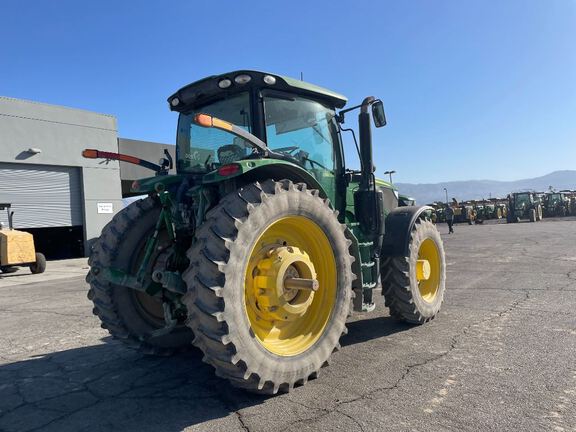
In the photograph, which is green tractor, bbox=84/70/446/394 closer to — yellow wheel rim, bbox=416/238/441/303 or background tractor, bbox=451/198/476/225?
yellow wheel rim, bbox=416/238/441/303

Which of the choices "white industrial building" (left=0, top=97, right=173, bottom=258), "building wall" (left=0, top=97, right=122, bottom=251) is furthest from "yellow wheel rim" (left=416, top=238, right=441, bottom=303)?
"white industrial building" (left=0, top=97, right=173, bottom=258)

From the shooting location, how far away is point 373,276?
484cm

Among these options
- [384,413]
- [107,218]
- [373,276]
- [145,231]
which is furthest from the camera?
[107,218]

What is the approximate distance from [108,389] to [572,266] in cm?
982

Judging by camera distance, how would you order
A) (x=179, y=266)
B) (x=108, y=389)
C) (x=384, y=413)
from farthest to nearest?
(x=179, y=266) < (x=108, y=389) < (x=384, y=413)

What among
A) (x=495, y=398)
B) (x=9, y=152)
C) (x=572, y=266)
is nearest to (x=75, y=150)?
(x=9, y=152)

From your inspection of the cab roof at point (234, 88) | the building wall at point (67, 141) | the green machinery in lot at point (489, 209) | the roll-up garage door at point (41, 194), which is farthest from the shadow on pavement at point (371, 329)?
the green machinery in lot at point (489, 209)

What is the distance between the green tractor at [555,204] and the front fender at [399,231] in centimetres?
4467

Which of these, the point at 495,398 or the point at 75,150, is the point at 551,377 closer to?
the point at 495,398

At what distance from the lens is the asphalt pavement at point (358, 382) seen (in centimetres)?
294

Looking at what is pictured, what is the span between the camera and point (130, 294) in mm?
4293

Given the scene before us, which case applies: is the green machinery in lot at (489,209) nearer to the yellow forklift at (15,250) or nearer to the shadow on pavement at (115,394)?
the yellow forklift at (15,250)

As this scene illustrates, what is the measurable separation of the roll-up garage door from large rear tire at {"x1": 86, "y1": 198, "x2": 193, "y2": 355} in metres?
18.6

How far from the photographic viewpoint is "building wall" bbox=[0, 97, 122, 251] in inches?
763
